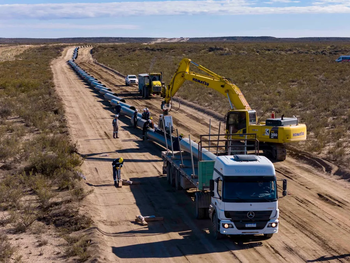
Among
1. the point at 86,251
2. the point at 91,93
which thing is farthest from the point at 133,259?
the point at 91,93

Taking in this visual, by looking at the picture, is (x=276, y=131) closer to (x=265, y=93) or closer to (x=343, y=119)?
(x=343, y=119)

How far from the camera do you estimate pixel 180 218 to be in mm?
17344

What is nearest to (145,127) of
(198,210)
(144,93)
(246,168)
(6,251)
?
(198,210)

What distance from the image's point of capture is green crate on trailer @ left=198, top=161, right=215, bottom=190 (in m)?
16.5

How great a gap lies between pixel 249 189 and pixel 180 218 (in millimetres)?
4020

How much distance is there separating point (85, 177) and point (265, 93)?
3170 centimetres

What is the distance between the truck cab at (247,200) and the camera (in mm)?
14133

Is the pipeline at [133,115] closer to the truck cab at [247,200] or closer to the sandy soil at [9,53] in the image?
the truck cab at [247,200]

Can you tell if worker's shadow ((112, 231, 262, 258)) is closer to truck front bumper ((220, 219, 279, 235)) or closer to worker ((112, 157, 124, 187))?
truck front bumper ((220, 219, 279, 235))

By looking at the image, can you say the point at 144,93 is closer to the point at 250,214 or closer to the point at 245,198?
the point at 245,198

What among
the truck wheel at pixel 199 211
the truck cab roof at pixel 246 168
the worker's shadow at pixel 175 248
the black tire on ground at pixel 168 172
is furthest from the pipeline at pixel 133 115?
the worker's shadow at pixel 175 248

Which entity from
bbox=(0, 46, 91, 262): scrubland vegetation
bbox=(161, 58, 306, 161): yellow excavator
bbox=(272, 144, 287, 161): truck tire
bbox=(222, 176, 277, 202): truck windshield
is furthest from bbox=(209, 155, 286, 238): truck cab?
bbox=(272, 144, 287, 161): truck tire

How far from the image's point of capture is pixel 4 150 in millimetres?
25375

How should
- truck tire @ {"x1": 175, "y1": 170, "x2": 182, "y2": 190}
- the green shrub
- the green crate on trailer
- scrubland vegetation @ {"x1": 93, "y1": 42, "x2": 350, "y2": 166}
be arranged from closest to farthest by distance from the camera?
the green shrub
the green crate on trailer
truck tire @ {"x1": 175, "y1": 170, "x2": 182, "y2": 190}
scrubland vegetation @ {"x1": 93, "y1": 42, "x2": 350, "y2": 166}
